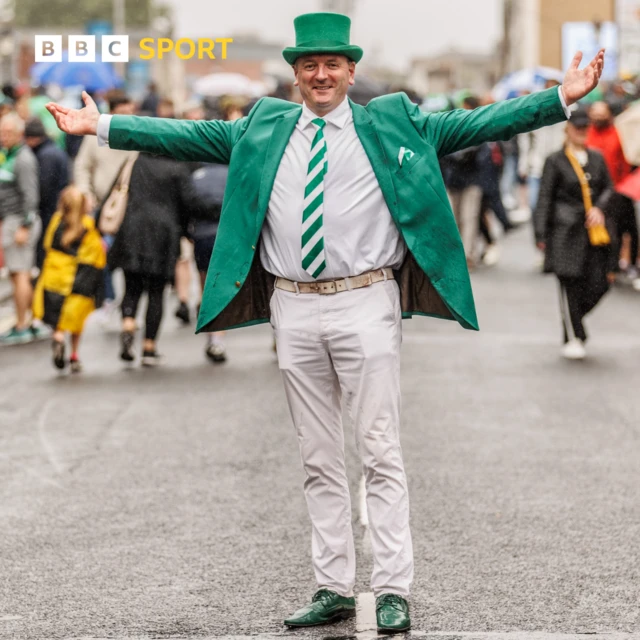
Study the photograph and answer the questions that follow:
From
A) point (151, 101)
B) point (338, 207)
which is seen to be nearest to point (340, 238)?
point (338, 207)

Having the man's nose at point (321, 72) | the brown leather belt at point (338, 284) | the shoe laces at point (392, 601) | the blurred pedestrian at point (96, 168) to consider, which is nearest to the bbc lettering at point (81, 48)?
the man's nose at point (321, 72)

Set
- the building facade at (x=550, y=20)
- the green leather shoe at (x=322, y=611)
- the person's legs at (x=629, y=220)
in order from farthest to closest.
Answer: the building facade at (x=550, y=20) → the person's legs at (x=629, y=220) → the green leather shoe at (x=322, y=611)

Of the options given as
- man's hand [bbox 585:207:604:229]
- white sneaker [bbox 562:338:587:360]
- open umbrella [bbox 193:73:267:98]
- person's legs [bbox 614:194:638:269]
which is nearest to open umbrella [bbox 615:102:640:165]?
person's legs [bbox 614:194:638:269]

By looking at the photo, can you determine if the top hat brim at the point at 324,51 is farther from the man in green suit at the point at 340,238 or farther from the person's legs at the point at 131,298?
the person's legs at the point at 131,298

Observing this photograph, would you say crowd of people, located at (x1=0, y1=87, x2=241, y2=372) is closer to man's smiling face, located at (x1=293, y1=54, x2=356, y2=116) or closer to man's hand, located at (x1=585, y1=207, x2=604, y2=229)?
man's hand, located at (x1=585, y1=207, x2=604, y2=229)

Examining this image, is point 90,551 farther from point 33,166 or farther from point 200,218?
point 33,166

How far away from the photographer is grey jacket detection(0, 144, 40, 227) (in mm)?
13227

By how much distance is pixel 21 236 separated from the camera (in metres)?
13.2

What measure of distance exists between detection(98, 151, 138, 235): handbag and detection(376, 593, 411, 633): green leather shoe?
22.9 feet

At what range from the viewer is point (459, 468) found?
7.95 metres

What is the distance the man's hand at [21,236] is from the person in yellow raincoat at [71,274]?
48.2 inches

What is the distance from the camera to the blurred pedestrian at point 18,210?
13250 mm

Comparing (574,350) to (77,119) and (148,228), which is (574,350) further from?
(77,119)

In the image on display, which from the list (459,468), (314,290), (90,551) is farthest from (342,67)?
(459,468)
